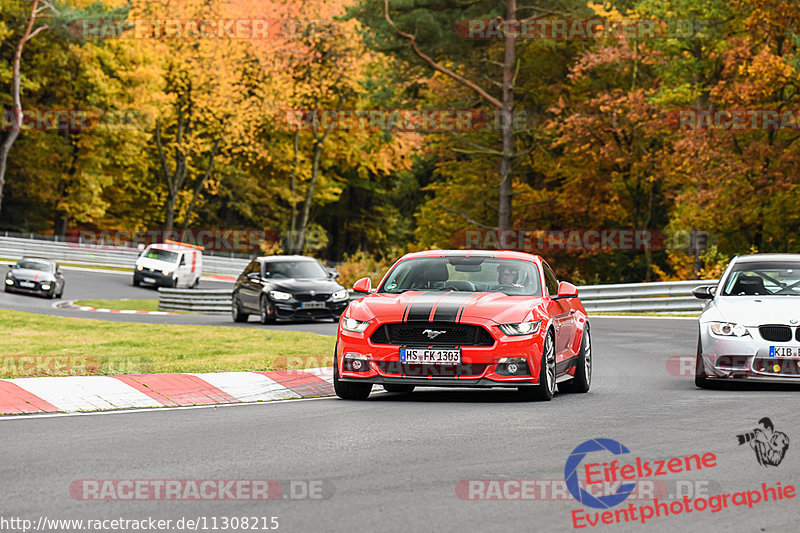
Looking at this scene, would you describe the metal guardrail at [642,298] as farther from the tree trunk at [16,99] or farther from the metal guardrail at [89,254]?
the tree trunk at [16,99]

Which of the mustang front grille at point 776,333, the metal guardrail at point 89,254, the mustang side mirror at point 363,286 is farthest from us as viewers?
the metal guardrail at point 89,254

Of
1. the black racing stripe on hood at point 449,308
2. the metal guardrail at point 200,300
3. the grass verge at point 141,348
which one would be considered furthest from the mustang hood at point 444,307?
the metal guardrail at point 200,300

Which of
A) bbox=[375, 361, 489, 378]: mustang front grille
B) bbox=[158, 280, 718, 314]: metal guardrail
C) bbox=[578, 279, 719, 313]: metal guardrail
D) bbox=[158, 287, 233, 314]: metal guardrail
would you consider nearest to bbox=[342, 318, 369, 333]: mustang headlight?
bbox=[375, 361, 489, 378]: mustang front grille

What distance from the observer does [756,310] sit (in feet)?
43.4

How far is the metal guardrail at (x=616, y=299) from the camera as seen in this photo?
100 feet

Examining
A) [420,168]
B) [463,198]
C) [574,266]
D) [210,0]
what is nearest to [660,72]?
[574,266]

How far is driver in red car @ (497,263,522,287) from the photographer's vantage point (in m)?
12.8

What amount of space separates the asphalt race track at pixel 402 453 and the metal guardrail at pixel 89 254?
48270 millimetres

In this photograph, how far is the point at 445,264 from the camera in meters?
13.0

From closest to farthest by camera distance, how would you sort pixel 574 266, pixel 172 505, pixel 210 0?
pixel 172 505, pixel 574 266, pixel 210 0

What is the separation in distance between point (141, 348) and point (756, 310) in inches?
367

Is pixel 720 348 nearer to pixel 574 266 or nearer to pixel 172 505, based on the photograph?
pixel 172 505

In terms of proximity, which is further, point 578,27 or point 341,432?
point 578,27

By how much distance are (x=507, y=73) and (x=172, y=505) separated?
3730cm
